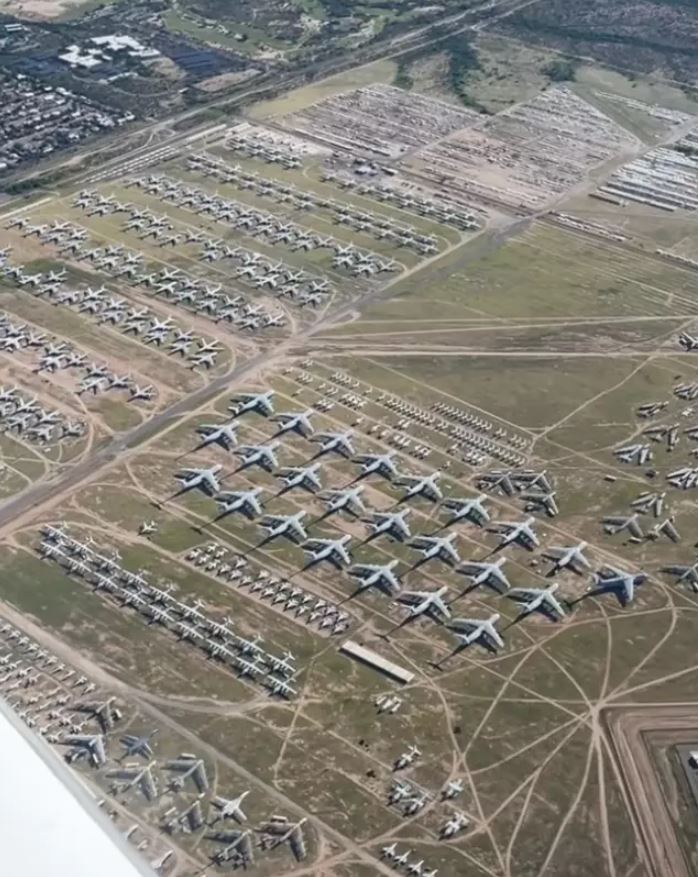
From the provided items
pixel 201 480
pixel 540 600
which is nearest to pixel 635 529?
pixel 540 600

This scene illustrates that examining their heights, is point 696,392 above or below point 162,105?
below

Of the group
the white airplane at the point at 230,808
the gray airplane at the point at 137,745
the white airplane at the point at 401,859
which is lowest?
the white airplane at the point at 401,859

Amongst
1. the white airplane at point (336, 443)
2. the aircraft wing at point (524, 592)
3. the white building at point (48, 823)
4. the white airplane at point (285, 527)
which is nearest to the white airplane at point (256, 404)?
the white airplane at point (336, 443)

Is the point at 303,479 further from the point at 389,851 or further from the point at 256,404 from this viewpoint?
the point at 389,851

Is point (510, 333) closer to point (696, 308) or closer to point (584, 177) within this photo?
point (696, 308)

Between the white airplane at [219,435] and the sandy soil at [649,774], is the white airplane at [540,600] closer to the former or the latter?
the sandy soil at [649,774]

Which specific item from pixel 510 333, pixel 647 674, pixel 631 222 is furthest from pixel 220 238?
pixel 647 674
